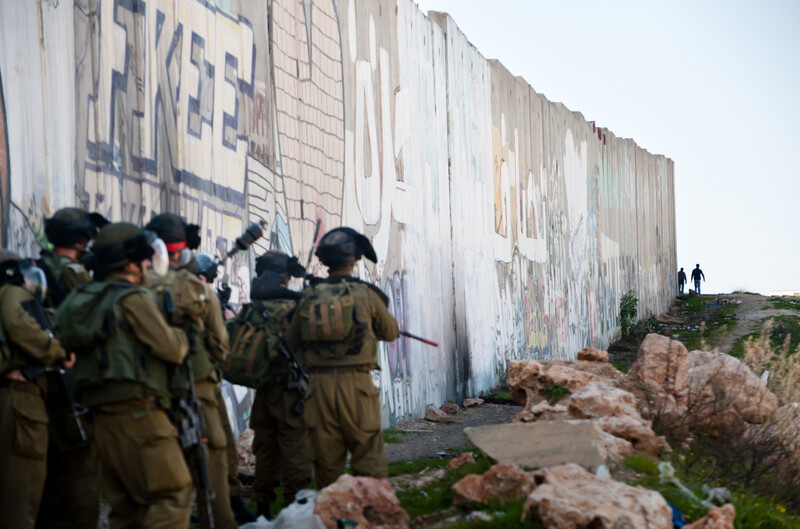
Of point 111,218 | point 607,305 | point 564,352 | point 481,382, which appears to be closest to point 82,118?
point 111,218

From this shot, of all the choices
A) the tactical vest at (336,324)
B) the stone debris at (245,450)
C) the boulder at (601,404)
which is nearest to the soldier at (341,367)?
the tactical vest at (336,324)

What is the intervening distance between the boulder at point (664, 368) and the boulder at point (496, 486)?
284cm

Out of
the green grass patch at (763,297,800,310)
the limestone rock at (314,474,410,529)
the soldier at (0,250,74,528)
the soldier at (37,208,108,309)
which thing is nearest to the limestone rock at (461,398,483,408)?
the limestone rock at (314,474,410,529)

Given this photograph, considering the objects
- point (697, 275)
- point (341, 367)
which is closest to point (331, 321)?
point (341, 367)

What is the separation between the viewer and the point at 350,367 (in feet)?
18.5

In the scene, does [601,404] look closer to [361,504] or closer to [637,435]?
[637,435]

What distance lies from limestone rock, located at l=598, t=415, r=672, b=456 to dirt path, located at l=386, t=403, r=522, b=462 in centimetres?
222

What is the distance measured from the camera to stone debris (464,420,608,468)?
583 cm

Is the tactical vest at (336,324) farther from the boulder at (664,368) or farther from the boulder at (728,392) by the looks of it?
the boulder at (728,392)

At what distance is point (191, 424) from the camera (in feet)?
14.1

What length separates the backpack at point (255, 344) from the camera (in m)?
5.96

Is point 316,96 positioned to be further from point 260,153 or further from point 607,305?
point 607,305

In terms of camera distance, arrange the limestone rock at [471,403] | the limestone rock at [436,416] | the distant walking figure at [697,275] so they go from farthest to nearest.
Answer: the distant walking figure at [697,275]
the limestone rock at [471,403]
the limestone rock at [436,416]

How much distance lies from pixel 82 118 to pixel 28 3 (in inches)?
30.4
